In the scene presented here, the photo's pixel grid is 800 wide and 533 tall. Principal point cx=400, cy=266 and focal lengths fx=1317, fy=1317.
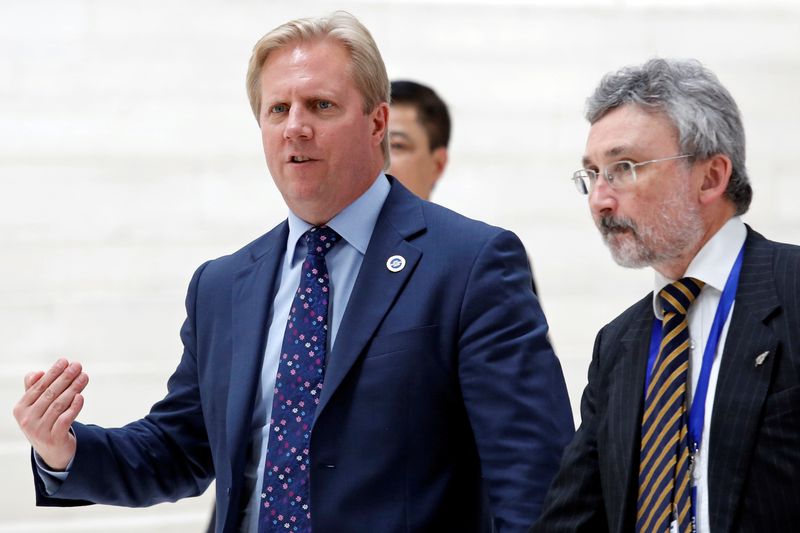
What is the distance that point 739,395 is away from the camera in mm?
2109

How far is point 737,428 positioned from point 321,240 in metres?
0.98

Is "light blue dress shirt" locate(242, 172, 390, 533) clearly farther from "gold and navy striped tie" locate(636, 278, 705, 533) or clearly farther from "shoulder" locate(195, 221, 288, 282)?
"gold and navy striped tie" locate(636, 278, 705, 533)

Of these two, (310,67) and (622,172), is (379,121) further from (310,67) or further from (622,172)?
(622,172)

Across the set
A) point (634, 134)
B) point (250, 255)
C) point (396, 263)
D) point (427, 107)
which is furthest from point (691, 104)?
point (427, 107)

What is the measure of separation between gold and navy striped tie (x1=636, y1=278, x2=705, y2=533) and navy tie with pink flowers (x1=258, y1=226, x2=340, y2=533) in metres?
0.65

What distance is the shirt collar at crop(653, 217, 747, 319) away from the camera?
89.0 inches

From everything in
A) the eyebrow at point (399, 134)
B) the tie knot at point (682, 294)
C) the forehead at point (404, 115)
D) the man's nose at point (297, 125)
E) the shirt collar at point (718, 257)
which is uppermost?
the forehead at point (404, 115)

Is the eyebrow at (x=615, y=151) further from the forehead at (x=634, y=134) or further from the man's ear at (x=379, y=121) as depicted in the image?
the man's ear at (x=379, y=121)

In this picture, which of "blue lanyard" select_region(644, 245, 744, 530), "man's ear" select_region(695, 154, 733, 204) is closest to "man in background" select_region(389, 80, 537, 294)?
"man's ear" select_region(695, 154, 733, 204)

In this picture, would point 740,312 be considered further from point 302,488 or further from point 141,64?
point 141,64

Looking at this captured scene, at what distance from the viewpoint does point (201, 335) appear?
2.84 meters

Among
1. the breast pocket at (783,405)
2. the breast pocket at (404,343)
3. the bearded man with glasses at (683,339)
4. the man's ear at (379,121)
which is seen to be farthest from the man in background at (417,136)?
the breast pocket at (783,405)

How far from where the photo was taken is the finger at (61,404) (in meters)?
2.62

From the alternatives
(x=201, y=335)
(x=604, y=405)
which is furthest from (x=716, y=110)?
(x=201, y=335)
